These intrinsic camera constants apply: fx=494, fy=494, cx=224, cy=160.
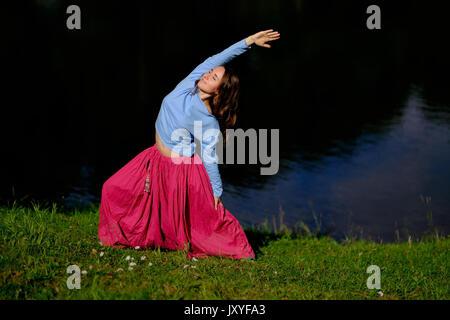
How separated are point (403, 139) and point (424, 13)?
22018mm

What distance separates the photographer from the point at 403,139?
14102 millimetres

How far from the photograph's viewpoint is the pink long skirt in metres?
5.32

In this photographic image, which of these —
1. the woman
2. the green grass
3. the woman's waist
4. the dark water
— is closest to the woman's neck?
the woman

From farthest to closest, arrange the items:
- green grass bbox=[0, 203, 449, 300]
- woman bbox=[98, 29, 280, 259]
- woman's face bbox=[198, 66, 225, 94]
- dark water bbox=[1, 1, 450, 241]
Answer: dark water bbox=[1, 1, 450, 241], woman bbox=[98, 29, 280, 259], woman's face bbox=[198, 66, 225, 94], green grass bbox=[0, 203, 449, 300]

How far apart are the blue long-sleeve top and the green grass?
104 centimetres

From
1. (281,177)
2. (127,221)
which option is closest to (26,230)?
(127,221)

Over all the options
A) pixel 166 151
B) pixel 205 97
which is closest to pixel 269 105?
pixel 166 151

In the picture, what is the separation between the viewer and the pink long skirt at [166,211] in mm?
5320

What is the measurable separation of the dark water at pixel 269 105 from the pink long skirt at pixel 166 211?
150 inches

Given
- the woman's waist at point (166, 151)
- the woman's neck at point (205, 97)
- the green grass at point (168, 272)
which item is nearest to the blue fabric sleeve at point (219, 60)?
the woman's neck at point (205, 97)

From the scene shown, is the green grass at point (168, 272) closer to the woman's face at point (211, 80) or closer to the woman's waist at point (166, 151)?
the woman's waist at point (166, 151)

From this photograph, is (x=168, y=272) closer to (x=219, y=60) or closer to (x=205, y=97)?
(x=205, y=97)

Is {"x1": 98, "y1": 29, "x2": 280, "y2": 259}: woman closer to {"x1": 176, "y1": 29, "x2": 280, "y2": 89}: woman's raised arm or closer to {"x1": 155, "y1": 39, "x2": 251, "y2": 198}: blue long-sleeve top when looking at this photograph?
{"x1": 155, "y1": 39, "x2": 251, "y2": 198}: blue long-sleeve top

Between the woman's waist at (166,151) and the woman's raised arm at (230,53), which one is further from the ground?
the woman's raised arm at (230,53)
